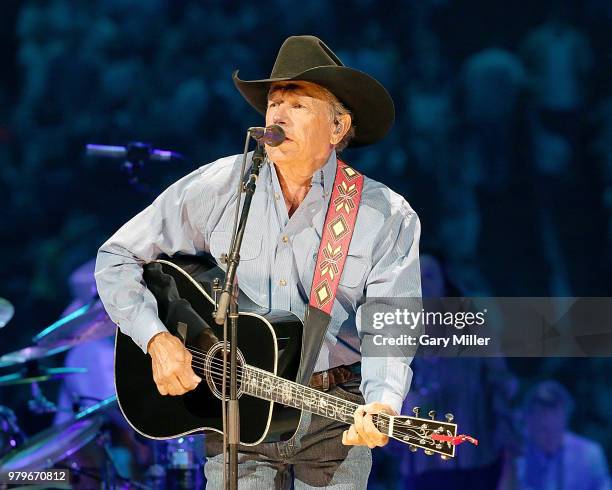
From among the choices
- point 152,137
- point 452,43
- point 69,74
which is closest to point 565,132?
point 452,43

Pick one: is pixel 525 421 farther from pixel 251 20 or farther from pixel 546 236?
pixel 251 20

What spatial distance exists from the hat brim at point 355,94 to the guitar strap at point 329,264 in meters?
0.31

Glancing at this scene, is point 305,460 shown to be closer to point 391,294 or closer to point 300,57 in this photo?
point 391,294

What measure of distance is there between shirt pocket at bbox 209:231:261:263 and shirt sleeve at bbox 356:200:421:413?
1.48ft

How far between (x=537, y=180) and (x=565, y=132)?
0.36 meters

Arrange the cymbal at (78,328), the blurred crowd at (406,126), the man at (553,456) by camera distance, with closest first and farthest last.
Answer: the cymbal at (78,328)
the man at (553,456)
the blurred crowd at (406,126)

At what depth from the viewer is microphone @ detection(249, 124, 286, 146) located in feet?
11.5

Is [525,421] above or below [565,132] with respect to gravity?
below

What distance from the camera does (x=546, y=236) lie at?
6.65m

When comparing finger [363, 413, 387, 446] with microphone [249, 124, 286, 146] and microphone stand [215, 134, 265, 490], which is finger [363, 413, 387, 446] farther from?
microphone [249, 124, 286, 146]

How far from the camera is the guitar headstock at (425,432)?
350 cm

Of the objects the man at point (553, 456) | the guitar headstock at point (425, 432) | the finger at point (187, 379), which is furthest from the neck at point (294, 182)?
the man at point (553, 456)

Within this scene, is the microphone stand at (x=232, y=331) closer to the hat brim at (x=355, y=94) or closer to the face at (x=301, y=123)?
the face at (x=301, y=123)

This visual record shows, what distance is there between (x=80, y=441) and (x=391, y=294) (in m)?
2.95
